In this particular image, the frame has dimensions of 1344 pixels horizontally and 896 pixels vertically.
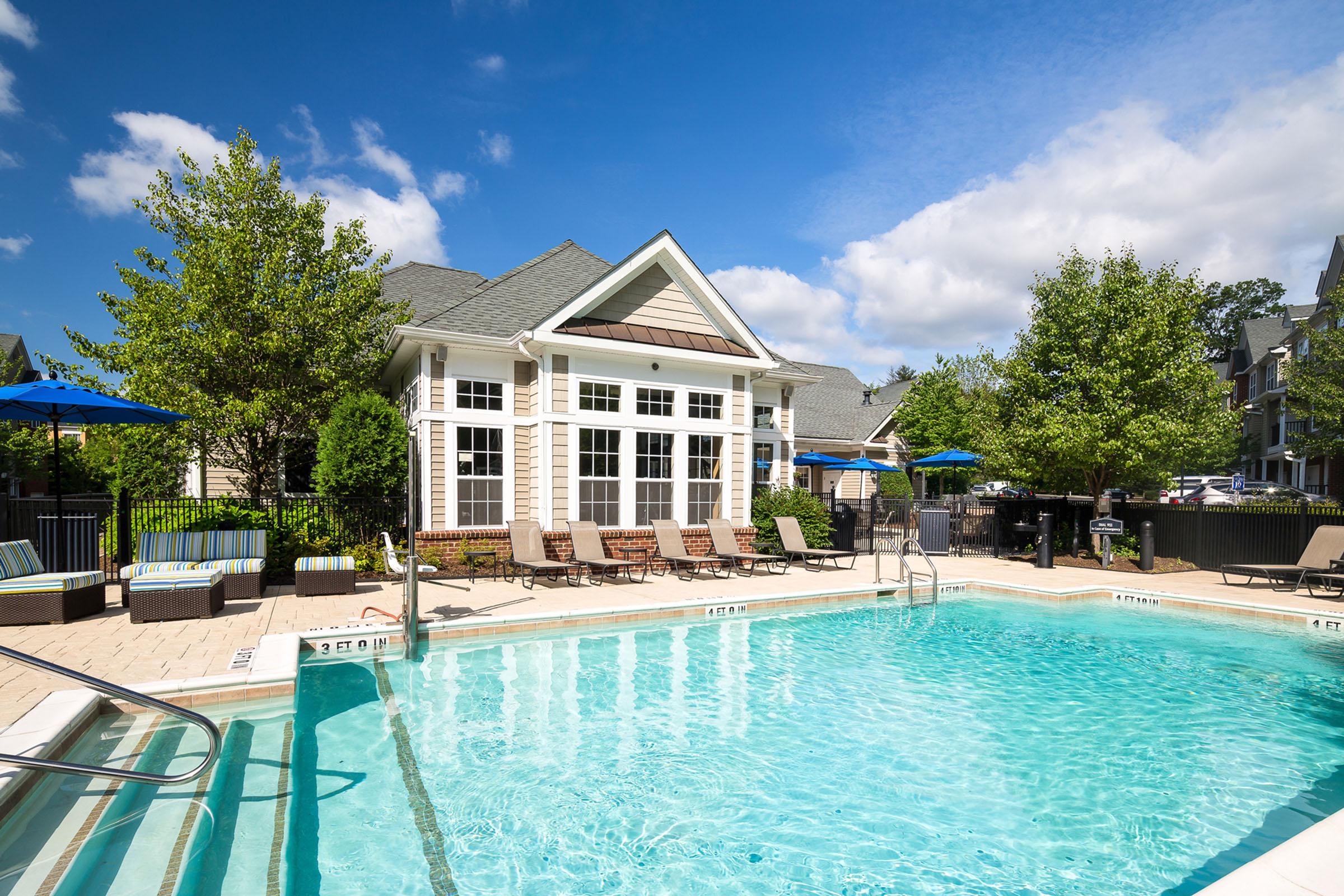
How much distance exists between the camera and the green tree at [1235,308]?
230 feet

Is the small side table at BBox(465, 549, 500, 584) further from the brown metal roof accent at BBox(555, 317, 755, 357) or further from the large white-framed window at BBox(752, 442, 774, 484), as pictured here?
the large white-framed window at BBox(752, 442, 774, 484)

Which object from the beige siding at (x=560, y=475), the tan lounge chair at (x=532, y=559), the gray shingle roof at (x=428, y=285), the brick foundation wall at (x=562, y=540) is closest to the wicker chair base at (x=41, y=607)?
the brick foundation wall at (x=562, y=540)

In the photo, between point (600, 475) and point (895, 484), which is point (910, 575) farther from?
point (895, 484)

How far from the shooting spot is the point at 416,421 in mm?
13453

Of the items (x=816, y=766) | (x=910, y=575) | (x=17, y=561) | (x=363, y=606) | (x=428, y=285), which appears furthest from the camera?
(x=428, y=285)

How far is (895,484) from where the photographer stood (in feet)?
94.0

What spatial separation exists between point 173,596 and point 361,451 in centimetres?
444

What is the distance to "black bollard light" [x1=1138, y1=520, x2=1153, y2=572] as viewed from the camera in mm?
15211

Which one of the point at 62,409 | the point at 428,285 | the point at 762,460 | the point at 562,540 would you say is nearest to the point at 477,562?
the point at 562,540

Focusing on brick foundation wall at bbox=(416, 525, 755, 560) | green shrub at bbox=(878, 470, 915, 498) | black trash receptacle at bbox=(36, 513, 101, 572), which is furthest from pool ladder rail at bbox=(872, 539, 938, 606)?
green shrub at bbox=(878, 470, 915, 498)

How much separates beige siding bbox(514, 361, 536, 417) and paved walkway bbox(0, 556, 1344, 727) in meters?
3.69

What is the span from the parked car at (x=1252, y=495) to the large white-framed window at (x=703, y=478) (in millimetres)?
21689

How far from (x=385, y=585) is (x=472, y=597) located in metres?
2.14

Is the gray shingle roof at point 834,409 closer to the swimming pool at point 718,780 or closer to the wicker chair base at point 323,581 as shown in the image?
the wicker chair base at point 323,581
